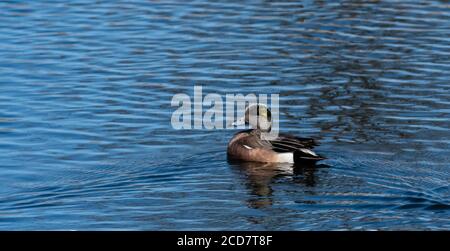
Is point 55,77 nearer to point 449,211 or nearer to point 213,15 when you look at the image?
point 213,15

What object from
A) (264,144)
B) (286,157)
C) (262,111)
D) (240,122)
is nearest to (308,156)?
(286,157)

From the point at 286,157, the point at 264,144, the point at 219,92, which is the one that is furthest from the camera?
the point at 219,92

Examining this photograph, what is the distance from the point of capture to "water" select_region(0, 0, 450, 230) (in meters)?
10.4

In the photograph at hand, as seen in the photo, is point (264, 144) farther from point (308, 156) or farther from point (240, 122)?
point (308, 156)

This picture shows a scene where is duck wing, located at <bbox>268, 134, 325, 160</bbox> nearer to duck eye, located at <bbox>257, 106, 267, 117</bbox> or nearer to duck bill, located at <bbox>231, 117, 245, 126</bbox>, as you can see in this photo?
duck eye, located at <bbox>257, 106, 267, 117</bbox>

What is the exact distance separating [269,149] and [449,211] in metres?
2.88

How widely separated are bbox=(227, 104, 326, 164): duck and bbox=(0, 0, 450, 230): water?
0.15 metres

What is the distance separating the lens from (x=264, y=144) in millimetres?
12516

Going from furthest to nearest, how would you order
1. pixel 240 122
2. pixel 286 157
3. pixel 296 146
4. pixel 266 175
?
pixel 240 122, pixel 286 157, pixel 296 146, pixel 266 175

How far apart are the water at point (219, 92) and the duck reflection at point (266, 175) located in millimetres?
30

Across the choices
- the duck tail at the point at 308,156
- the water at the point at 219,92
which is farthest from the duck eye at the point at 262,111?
the duck tail at the point at 308,156

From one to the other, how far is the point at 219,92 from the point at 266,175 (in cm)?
294

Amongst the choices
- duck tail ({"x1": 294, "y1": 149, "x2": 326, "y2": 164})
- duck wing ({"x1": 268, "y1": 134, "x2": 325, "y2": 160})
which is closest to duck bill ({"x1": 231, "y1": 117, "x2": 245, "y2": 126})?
duck wing ({"x1": 268, "y1": 134, "x2": 325, "y2": 160})
